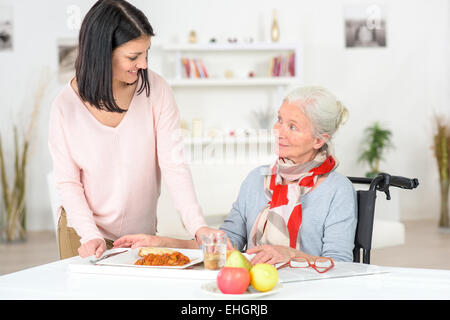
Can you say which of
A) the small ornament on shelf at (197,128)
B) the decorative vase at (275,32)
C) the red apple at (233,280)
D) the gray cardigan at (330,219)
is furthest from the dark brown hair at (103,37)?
the decorative vase at (275,32)

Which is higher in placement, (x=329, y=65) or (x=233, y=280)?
(x=329, y=65)

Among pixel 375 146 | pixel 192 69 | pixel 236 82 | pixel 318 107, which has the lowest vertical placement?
pixel 375 146

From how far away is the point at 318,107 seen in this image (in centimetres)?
195

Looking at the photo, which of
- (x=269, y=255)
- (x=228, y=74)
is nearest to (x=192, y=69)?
(x=228, y=74)

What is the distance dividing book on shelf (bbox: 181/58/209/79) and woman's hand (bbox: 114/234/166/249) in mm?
3981

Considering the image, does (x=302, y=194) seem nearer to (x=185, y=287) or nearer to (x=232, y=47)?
(x=185, y=287)

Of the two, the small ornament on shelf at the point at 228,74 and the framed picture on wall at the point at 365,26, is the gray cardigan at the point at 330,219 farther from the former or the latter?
the framed picture on wall at the point at 365,26

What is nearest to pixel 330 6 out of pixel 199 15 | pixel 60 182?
pixel 199 15

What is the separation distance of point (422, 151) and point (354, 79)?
1020mm

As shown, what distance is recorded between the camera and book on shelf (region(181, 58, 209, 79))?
563 cm

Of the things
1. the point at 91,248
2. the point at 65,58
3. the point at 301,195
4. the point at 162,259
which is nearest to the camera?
the point at 162,259

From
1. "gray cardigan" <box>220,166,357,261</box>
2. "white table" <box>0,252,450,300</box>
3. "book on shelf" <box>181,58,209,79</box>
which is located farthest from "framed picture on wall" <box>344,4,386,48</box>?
"white table" <box>0,252,450,300</box>

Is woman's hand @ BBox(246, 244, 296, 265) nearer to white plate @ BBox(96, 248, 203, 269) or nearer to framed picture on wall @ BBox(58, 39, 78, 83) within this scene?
white plate @ BBox(96, 248, 203, 269)

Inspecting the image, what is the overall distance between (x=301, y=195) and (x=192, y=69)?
Answer: 3.90m
